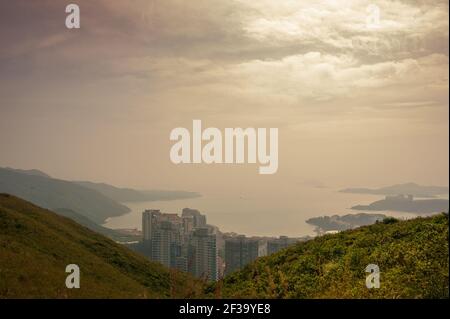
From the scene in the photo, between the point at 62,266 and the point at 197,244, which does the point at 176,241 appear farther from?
the point at 62,266

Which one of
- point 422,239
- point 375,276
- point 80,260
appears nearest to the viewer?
point 375,276

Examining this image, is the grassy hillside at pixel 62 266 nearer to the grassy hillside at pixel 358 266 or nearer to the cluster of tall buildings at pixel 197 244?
the grassy hillside at pixel 358 266

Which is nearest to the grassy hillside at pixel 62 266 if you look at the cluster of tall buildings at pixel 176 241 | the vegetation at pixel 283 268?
the vegetation at pixel 283 268

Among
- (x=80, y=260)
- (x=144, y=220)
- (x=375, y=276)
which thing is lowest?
(x=144, y=220)

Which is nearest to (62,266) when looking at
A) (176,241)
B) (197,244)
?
(197,244)
